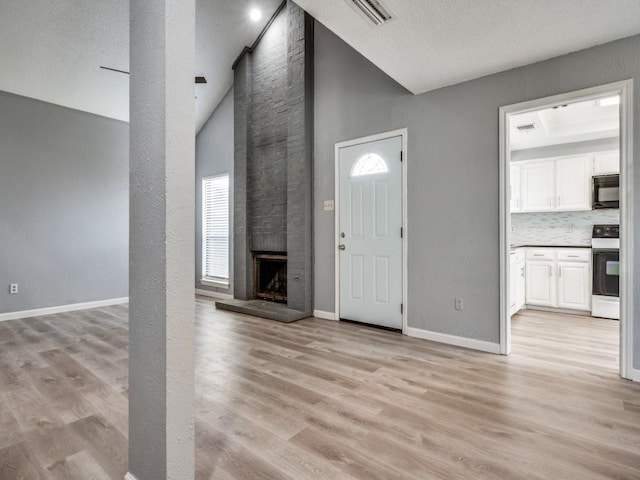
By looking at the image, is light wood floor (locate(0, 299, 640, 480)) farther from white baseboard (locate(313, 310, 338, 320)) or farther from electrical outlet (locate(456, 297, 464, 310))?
white baseboard (locate(313, 310, 338, 320))

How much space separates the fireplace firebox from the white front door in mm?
1237

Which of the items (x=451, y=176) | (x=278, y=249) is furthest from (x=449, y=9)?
(x=278, y=249)

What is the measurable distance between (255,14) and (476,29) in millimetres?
3738

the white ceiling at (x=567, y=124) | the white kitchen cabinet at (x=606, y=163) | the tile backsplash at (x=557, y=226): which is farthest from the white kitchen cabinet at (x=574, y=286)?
the white ceiling at (x=567, y=124)

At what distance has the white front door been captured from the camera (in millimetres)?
3771

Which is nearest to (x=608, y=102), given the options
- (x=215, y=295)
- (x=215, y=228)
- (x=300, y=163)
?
(x=300, y=163)

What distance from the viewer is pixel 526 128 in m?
4.59

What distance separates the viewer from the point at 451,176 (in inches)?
132

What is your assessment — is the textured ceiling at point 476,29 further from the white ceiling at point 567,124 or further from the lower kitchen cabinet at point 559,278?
the lower kitchen cabinet at point 559,278

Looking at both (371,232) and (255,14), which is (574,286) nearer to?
(371,232)

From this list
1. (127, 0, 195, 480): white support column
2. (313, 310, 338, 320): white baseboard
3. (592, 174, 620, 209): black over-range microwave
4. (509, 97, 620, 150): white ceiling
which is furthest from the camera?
(592, 174, 620, 209): black over-range microwave

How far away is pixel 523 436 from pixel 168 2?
261 cm

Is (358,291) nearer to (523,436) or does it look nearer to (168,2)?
(523,436)

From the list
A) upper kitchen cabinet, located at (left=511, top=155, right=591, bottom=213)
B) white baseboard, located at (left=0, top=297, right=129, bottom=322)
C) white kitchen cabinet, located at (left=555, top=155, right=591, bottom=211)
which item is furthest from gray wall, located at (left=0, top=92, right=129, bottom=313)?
white kitchen cabinet, located at (left=555, top=155, right=591, bottom=211)
